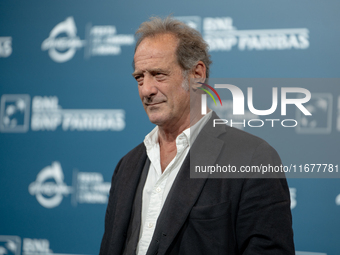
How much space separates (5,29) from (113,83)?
1.09 metres

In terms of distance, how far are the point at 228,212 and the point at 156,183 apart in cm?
33

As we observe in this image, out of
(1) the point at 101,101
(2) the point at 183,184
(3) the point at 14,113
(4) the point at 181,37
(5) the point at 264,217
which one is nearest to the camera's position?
(5) the point at 264,217

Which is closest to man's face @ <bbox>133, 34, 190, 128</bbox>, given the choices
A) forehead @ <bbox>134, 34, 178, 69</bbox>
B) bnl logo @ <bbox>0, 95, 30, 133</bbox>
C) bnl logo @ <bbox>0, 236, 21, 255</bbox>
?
forehead @ <bbox>134, 34, 178, 69</bbox>

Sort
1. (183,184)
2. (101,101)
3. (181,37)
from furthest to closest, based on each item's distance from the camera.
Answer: (101,101)
(181,37)
(183,184)

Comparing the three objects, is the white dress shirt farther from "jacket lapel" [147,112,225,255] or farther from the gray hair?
the gray hair

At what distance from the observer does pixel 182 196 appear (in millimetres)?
1146

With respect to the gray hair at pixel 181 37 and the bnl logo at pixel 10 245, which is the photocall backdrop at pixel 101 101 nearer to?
the bnl logo at pixel 10 245

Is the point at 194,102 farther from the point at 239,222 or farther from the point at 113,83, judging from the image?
the point at 113,83

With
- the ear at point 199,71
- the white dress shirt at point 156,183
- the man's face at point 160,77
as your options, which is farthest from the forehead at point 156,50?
the white dress shirt at point 156,183

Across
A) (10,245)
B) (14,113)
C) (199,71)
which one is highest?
(199,71)

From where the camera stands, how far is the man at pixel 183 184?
1081 millimetres

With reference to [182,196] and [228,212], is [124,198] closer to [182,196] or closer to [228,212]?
[182,196]

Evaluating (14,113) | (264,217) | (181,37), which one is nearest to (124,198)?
(264,217)

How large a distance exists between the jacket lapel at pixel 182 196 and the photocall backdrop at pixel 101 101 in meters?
0.85
